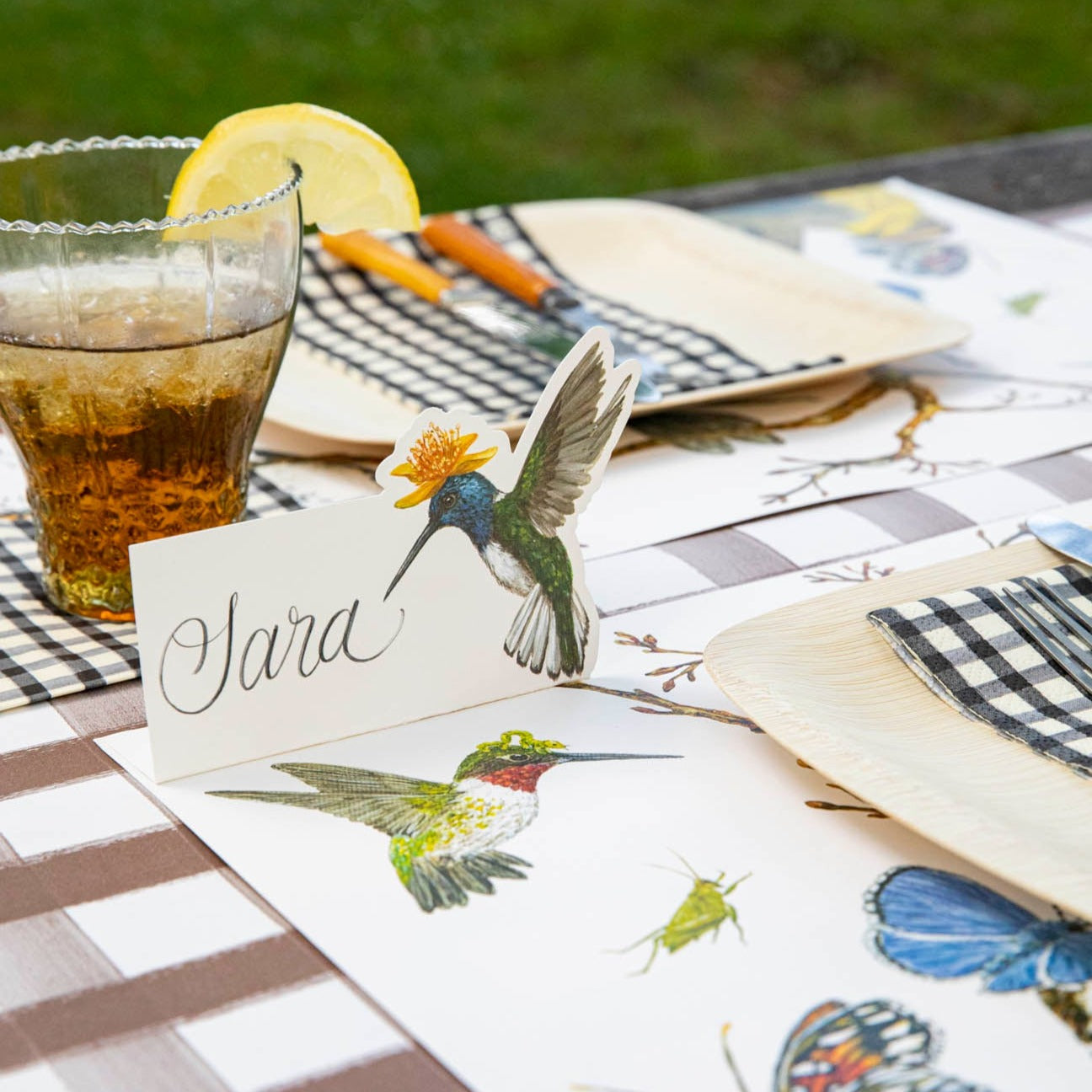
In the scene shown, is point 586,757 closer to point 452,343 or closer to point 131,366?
point 131,366

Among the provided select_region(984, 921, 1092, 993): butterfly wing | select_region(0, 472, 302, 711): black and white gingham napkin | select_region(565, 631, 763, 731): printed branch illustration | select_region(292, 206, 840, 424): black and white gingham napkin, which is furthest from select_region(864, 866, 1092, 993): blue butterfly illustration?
select_region(292, 206, 840, 424): black and white gingham napkin

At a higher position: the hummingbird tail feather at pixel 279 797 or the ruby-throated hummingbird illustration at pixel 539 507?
the ruby-throated hummingbird illustration at pixel 539 507

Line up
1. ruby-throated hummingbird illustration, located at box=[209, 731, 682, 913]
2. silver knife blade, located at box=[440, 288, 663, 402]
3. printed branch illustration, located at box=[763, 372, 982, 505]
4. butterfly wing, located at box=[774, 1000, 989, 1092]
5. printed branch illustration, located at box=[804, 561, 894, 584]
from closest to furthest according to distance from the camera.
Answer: butterfly wing, located at box=[774, 1000, 989, 1092] → ruby-throated hummingbird illustration, located at box=[209, 731, 682, 913] → printed branch illustration, located at box=[804, 561, 894, 584] → printed branch illustration, located at box=[763, 372, 982, 505] → silver knife blade, located at box=[440, 288, 663, 402]

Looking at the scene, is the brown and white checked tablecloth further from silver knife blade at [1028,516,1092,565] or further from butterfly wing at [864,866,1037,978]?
silver knife blade at [1028,516,1092,565]

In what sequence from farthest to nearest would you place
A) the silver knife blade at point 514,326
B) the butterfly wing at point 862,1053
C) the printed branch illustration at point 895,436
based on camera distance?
1. the silver knife blade at point 514,326
2. the printed branch illustration at point 895,436
3. the butterfly wing at point 862,1053

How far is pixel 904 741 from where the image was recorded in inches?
23.0

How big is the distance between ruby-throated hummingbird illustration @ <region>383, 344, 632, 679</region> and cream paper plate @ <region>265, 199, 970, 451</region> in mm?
229

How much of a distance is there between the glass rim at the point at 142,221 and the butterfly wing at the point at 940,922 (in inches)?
15.7

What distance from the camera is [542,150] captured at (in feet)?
10.7

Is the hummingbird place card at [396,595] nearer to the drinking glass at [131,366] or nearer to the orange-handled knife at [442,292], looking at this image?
the drinking glass at [131,366]

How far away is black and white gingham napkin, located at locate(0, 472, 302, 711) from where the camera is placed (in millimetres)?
667

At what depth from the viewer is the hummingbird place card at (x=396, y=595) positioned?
1.91 ft

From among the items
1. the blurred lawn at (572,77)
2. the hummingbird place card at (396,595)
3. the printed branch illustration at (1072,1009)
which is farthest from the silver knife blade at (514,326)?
the blurred lawn at (572,77)

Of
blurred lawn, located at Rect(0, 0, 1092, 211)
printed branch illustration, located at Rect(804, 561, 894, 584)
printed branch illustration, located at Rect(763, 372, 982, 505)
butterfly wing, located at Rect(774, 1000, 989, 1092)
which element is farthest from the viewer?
blurred lawn, located at Rect(0, 0, 1092, 211)
